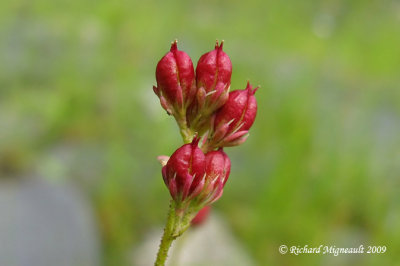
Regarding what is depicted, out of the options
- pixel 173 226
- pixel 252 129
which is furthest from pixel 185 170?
pixel 252 129

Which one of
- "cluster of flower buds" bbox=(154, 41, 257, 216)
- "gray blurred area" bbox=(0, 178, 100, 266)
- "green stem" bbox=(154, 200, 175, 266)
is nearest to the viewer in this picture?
"green stem" bbox=(154, 200, 175, 266)

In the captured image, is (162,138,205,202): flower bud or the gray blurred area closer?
(162,138,205,202): flower bud

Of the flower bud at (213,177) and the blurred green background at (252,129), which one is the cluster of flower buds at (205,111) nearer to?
the flower bud at (213,177)

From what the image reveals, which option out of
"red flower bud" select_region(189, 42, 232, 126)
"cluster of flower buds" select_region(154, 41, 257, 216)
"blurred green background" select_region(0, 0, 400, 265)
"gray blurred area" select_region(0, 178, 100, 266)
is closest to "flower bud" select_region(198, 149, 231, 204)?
"cluster of flower buds" select_region(154, 41, 257, 216)

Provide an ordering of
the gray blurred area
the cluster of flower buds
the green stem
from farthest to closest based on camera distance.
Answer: the gray blurred area → the cluster of flower buds → the green stem

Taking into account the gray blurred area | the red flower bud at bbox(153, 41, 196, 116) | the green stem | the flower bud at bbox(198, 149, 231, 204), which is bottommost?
the gray blurred area

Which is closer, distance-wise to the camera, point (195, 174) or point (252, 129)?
point (195, 174)

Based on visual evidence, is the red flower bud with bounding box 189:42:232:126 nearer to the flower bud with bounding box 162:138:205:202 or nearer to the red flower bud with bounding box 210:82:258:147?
the red flower bud with bounding box 210:82:258:147

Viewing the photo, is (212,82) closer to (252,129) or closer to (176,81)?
(176,81)

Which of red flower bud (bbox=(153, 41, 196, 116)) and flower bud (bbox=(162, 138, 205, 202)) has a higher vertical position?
red flower bud (bbox=(153, 41, 196, 116))
